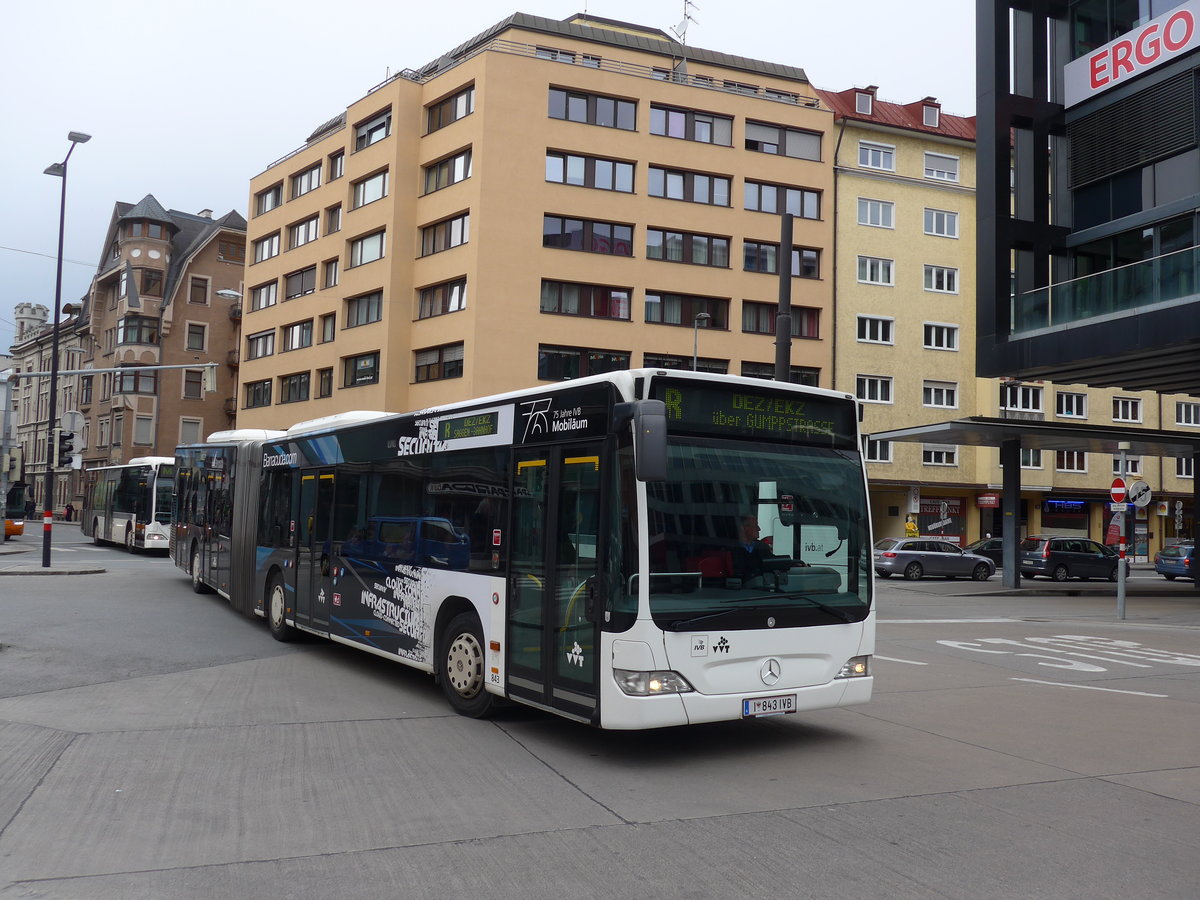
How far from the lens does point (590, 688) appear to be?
24.3ft

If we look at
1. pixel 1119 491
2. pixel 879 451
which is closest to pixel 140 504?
pixel 1119 491

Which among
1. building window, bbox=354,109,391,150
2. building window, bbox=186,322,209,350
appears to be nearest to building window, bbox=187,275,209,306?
building window, bbox=186,322,209,350

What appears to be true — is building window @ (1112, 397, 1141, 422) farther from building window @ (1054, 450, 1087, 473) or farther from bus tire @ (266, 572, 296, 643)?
bus tire @ (266, 572, 296, 643)

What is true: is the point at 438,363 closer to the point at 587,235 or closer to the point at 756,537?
the point at 587,235

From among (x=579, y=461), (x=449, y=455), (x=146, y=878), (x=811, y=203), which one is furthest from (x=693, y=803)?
(x=811, y=203)

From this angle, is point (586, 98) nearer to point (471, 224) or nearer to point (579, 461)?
point (471, 224)

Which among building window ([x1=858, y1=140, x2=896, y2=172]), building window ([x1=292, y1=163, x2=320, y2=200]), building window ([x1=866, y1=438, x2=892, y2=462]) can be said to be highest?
building window ([x1=858, y1=140, x2=896, y2=172])

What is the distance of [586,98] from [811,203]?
1163cm

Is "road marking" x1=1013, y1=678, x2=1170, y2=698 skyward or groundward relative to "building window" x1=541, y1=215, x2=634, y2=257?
groundward

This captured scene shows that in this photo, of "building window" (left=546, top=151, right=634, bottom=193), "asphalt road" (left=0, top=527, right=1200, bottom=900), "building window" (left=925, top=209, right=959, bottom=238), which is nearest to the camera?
"asphalt road" (left=0, top=527, right=1200, bottom=900)

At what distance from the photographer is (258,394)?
189 ft

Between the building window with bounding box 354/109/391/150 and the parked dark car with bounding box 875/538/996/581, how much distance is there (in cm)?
2706

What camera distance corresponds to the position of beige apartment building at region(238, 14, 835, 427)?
41375 mm

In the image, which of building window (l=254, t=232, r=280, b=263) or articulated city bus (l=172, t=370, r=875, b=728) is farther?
building window (l=254, t=232, r=280, b=263)
